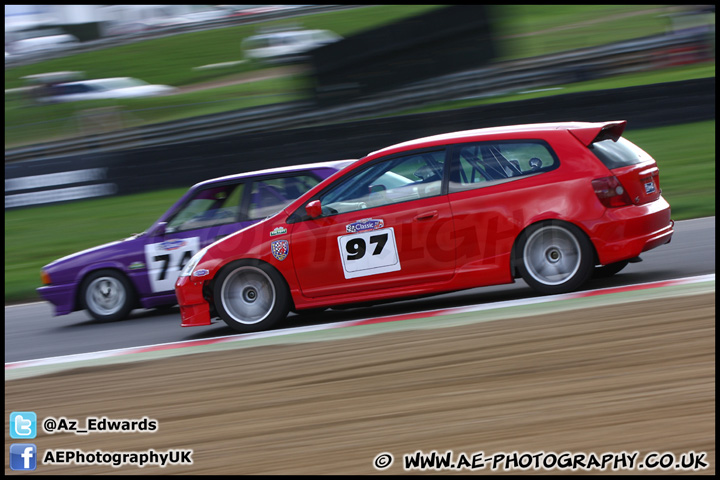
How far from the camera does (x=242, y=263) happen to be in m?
6.84

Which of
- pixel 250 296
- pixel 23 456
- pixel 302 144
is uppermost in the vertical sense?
pixel 302 144

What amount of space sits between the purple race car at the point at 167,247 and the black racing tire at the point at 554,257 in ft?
8.38

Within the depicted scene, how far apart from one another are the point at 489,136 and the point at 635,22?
31.0 metres

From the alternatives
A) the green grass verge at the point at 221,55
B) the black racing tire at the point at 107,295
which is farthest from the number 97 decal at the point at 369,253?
the green grass verge at the point at 221,55

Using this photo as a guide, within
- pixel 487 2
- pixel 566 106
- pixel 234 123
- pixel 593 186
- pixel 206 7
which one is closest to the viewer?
pixel 593 186

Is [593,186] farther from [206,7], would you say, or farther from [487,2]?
[206,7]

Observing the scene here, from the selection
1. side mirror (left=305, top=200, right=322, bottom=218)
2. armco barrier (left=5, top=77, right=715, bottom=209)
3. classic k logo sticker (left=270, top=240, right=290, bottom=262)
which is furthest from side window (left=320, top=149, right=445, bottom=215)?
armco barrier (left=5, top=77, right=715, bottom=209)

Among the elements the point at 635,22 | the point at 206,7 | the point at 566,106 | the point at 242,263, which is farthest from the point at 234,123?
the point at 206,7

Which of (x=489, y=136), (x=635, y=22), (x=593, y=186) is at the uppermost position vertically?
(x=635, y=22)

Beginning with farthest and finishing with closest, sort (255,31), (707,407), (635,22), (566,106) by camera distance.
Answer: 1. (255,31)
2. (635,22)
3. (566,106)
4. (707,407)

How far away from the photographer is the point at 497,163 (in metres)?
6.59

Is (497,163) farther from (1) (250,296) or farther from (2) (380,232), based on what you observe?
(1) (250,296)

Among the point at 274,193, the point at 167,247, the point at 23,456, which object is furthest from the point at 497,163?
the point at 23,456

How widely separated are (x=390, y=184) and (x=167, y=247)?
9.39 ft
